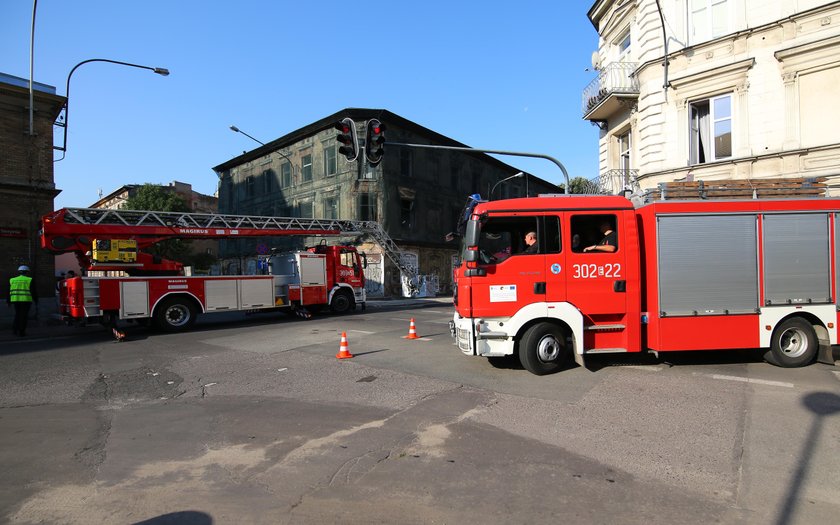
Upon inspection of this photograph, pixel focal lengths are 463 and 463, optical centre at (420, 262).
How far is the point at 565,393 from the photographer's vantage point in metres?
6.39

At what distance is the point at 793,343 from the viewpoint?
763 centimetres

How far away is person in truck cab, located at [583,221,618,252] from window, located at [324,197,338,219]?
26.9 m

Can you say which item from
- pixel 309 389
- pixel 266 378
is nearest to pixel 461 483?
pixel 309 389

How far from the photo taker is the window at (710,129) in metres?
15.4

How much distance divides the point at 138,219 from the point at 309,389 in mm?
11492

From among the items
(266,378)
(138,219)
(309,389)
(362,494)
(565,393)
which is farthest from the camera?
(138,219)

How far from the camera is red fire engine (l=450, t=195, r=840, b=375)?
7.27m

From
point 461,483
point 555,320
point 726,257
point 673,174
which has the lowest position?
point 461,483

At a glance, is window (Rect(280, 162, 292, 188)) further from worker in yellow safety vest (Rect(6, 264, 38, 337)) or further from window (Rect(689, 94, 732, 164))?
window (Rect(689, 94, 732, 164))

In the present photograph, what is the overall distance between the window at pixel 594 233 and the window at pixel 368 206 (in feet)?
83.1

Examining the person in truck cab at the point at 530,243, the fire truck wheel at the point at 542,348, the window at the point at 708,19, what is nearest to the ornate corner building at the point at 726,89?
the window at the point at 708,19

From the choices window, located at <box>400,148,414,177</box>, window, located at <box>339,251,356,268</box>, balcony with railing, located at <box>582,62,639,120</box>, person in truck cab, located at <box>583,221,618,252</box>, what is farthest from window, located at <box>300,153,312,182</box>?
person in truck cab, located at <box>583,221,618,252</box>

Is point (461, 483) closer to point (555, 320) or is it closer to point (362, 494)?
point (362, 494)

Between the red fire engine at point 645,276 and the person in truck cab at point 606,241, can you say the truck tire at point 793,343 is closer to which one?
the red fire engine at point 645,276
